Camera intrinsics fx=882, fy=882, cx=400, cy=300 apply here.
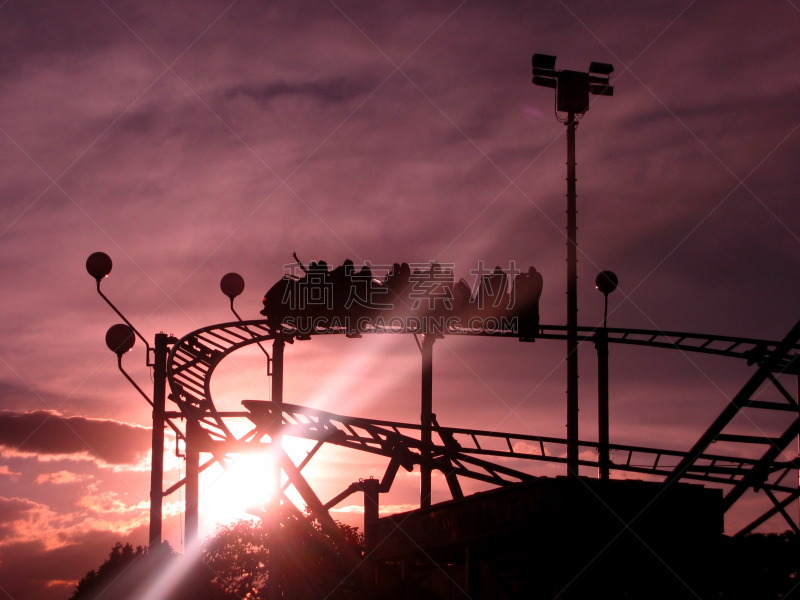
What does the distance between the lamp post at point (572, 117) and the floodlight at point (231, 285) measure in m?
8.37

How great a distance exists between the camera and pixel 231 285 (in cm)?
2108

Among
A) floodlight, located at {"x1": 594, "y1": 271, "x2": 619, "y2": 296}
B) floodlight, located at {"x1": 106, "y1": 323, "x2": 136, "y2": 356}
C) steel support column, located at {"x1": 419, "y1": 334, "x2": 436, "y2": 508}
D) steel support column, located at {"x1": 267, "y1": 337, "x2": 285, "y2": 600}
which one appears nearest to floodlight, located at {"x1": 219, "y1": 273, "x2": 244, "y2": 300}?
steel support column, located at {"x1": 267, "y1": 337, "x2": 285, "y2": 600}

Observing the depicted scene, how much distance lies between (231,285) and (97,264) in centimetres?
312

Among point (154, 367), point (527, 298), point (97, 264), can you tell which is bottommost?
point (154, 367)

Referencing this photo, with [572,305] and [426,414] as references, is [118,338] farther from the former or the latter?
[572,305]

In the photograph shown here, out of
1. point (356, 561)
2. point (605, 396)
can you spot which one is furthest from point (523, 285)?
point (356, 561)

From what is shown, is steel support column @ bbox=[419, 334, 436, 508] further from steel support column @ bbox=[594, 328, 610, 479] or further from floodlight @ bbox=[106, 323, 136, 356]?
floodlight @ bbox=[106, 323, 136, 356]

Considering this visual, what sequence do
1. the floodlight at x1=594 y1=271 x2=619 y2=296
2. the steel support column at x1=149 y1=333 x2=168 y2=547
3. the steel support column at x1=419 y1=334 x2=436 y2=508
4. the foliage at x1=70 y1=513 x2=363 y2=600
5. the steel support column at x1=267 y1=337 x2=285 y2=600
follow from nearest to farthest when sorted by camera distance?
the steel support column at x1=267 y1=337 x2=285 y2=600 < the steel support column at x1=149 y1=333 x2=168 y2=547 < the floodlight at x1=594 y1=271 x2=619 y2=296 < the steel support column at x1=419 y1=334 x2=436 y2=508 < the foliage at x1=70 y1=513 x2=363 y2=600

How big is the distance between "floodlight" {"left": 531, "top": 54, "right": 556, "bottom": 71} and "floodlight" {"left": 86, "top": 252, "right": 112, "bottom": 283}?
401 inches

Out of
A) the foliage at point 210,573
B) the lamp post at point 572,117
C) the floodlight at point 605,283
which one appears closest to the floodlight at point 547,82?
the lamp post at point 572,117

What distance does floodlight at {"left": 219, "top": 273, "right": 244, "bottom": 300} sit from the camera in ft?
69.0

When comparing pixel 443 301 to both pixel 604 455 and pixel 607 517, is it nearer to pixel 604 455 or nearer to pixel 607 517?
pixel 604 455

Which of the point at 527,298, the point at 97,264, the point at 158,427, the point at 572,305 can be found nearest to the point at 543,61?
the point at 572,305

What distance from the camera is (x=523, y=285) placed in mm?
21922
